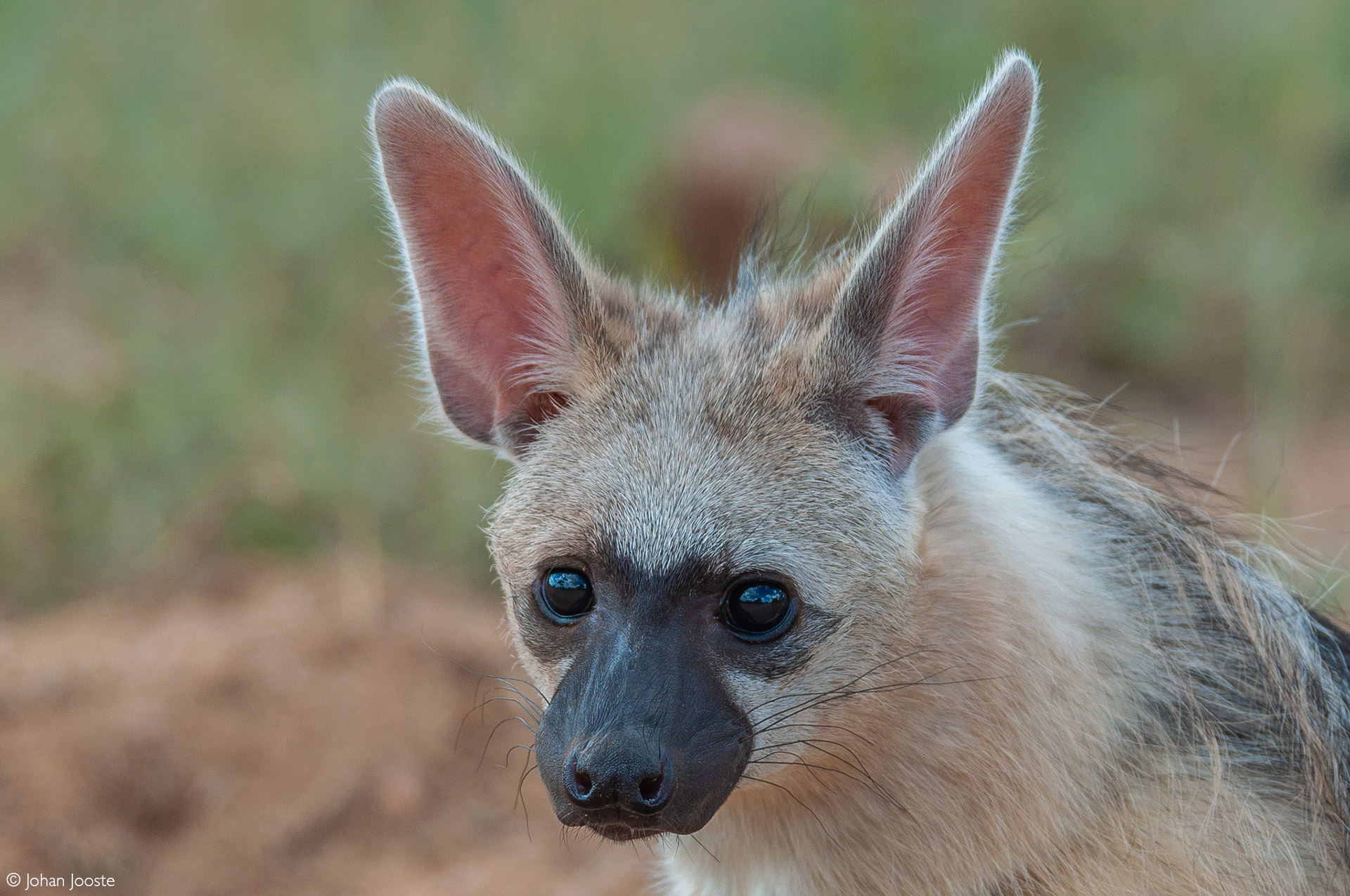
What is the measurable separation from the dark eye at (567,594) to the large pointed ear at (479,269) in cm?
50

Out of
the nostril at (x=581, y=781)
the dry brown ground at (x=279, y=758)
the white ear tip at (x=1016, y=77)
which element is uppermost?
the white ear tip at (x=1016, y=77)

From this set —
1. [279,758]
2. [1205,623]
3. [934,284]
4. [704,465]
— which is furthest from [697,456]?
[279,758]

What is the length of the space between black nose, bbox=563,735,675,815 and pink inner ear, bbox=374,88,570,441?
110cm

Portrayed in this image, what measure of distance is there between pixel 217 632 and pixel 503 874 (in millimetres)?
1589

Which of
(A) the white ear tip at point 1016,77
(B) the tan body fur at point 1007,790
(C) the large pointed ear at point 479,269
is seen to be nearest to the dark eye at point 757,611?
(B) the tan body fur at point 1007,790

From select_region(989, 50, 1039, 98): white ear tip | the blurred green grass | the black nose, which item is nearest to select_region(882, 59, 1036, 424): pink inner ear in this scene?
select_region(989, 50, 1039, 98): white ear tip

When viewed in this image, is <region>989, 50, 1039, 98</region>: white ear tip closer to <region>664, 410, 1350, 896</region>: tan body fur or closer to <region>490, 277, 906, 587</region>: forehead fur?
<region>490, 277, 906, 587</region>: forehead fur

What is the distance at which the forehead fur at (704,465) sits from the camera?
109 inches

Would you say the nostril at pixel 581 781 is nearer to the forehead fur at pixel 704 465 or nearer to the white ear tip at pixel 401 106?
the forehead fur at pixel 704 465

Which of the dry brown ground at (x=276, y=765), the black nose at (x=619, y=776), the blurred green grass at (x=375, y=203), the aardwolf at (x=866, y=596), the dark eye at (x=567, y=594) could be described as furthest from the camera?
the blurred green grass at (x=375, y=203)

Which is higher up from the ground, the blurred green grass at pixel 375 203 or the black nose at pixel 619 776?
the black nose at pixel 619 776

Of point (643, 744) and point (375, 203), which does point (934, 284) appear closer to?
point (643, 744)

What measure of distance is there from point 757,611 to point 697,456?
38cm

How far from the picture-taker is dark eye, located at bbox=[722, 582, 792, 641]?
9.04 ft
